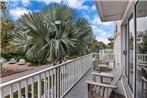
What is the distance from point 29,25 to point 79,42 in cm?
156

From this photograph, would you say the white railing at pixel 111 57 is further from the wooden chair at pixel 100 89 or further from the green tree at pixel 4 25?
the green tree at pixel 4 25

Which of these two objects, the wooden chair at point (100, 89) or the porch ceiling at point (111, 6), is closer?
the wooden chair at point (100, 89)

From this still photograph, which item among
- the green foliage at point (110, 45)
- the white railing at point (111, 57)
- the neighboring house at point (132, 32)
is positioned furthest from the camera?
the green foliage at point (110, 45)

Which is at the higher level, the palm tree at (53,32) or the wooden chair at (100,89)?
the palm tree at (53,32)

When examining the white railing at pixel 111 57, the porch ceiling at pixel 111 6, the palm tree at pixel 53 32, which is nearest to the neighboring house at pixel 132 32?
the porch ceiling at pixel 111 6

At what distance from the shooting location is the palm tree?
13.9 feet

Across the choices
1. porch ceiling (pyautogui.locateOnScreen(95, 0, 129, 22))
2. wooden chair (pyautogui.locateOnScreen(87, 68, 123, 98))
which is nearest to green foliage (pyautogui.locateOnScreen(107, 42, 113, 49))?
porch ceiling (pyautogui.locateOnScreen(95, 0, 129, 22))

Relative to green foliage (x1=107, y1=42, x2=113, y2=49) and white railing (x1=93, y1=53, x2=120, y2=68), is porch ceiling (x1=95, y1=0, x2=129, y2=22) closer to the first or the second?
white railing (x1=93, y1=53, x2=120, y2=68)

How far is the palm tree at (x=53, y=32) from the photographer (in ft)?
A: 13.9

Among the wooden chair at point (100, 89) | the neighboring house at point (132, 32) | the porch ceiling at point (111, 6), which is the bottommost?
the wooden chair at point (100, 89)

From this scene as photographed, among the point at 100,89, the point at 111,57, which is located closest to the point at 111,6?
the point at 100,89

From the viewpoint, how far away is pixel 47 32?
4406 mm

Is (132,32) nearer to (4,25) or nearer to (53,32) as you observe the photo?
(53,32)

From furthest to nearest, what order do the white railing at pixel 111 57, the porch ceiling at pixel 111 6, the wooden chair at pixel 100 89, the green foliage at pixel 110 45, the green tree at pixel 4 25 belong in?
the green foliage at pixel 110 45, the green tree at pixel 4 25, the white railing at pixel 111 57, the porch ceiling at pixel 111 6, the wooden chair at pixel 100 89
